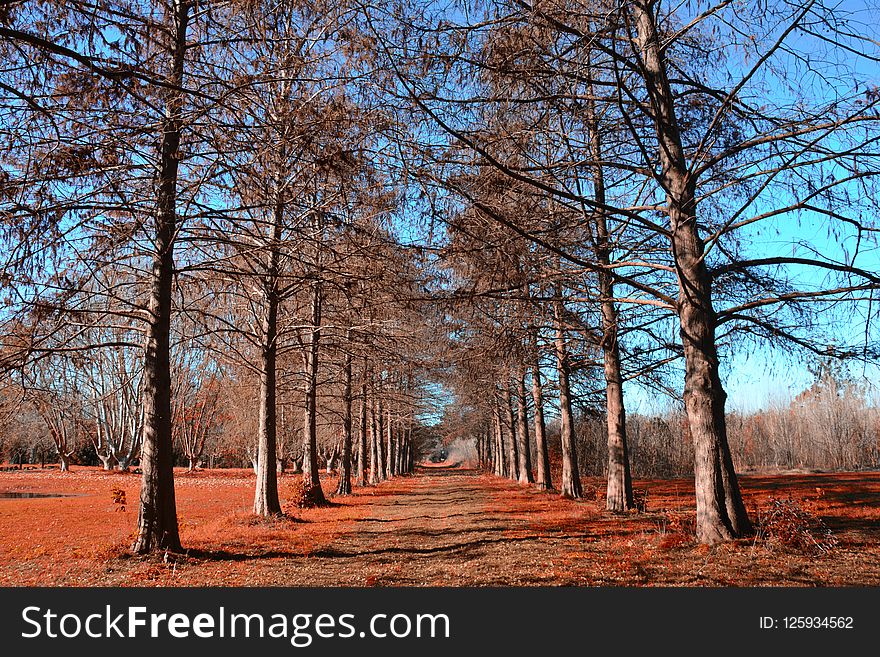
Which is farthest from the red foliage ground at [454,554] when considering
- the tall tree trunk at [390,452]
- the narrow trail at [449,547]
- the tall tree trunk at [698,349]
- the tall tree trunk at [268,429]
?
the tall tree trunk at [390,452]

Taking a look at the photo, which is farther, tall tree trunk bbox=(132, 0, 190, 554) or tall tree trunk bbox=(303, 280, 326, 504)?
tall tree trunk bbox=(303, 280, 326, 504)

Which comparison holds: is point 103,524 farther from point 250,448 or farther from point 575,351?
point 250,448

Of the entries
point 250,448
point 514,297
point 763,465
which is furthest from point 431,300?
point 763,465

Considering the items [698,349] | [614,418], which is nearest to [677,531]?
[698,349]

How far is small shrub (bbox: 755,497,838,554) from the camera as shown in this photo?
24.2ft

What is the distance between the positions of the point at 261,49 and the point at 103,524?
13045 mm

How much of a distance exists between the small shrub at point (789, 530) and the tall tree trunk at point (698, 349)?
0.25 metres

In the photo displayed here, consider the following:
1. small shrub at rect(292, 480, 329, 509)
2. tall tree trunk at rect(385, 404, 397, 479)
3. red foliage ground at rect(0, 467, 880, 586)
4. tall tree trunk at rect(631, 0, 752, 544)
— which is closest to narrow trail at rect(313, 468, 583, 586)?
red foliage ground at rect(0, 467, 880, 586)

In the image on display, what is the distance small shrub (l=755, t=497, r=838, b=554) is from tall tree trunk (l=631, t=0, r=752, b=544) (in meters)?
0.25

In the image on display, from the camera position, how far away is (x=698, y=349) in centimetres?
823

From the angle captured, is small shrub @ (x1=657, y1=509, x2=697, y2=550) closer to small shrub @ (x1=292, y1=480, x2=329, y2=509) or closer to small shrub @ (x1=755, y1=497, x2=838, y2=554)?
small shrub @ (x1=755, y1=497, x2=838, y2=554)

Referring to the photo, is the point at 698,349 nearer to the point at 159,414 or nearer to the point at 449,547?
the point at 449,547

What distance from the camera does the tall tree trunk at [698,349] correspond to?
794cm

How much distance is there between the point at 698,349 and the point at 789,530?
101 inches
